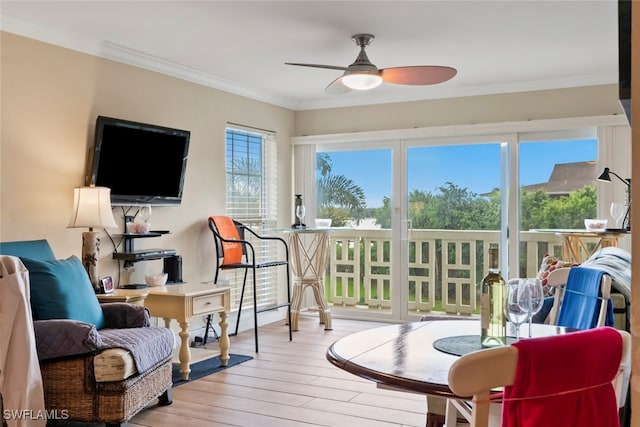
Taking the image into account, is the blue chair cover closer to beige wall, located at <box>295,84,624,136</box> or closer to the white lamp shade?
the white lamp shade

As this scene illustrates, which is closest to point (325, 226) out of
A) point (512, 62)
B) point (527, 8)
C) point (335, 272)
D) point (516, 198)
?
point (335, 272)

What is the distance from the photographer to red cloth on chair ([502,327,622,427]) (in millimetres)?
1155

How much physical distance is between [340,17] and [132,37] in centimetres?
152

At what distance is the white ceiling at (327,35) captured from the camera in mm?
3436

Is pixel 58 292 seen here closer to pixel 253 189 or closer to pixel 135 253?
pixel 135 253

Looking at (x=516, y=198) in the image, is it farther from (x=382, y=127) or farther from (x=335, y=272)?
(x=335, y=272)

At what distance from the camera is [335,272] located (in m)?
6.46

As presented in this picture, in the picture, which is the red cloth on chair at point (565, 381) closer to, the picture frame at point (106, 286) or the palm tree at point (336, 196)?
the picture frame at point (106, 286)

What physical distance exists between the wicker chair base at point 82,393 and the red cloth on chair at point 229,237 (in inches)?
89.0

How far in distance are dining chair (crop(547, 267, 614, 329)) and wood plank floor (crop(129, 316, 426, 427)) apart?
1065mm

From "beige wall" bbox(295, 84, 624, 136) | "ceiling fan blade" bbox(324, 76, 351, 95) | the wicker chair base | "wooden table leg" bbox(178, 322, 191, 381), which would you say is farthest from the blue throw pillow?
"beige wall" bbox(295, 84, 624, 136)

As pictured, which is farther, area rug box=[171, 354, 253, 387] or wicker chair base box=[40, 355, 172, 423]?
area rug box=[171, 354, 253, 387]

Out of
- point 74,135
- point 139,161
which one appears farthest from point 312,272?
point 74,135

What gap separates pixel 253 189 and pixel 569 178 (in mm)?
3118
